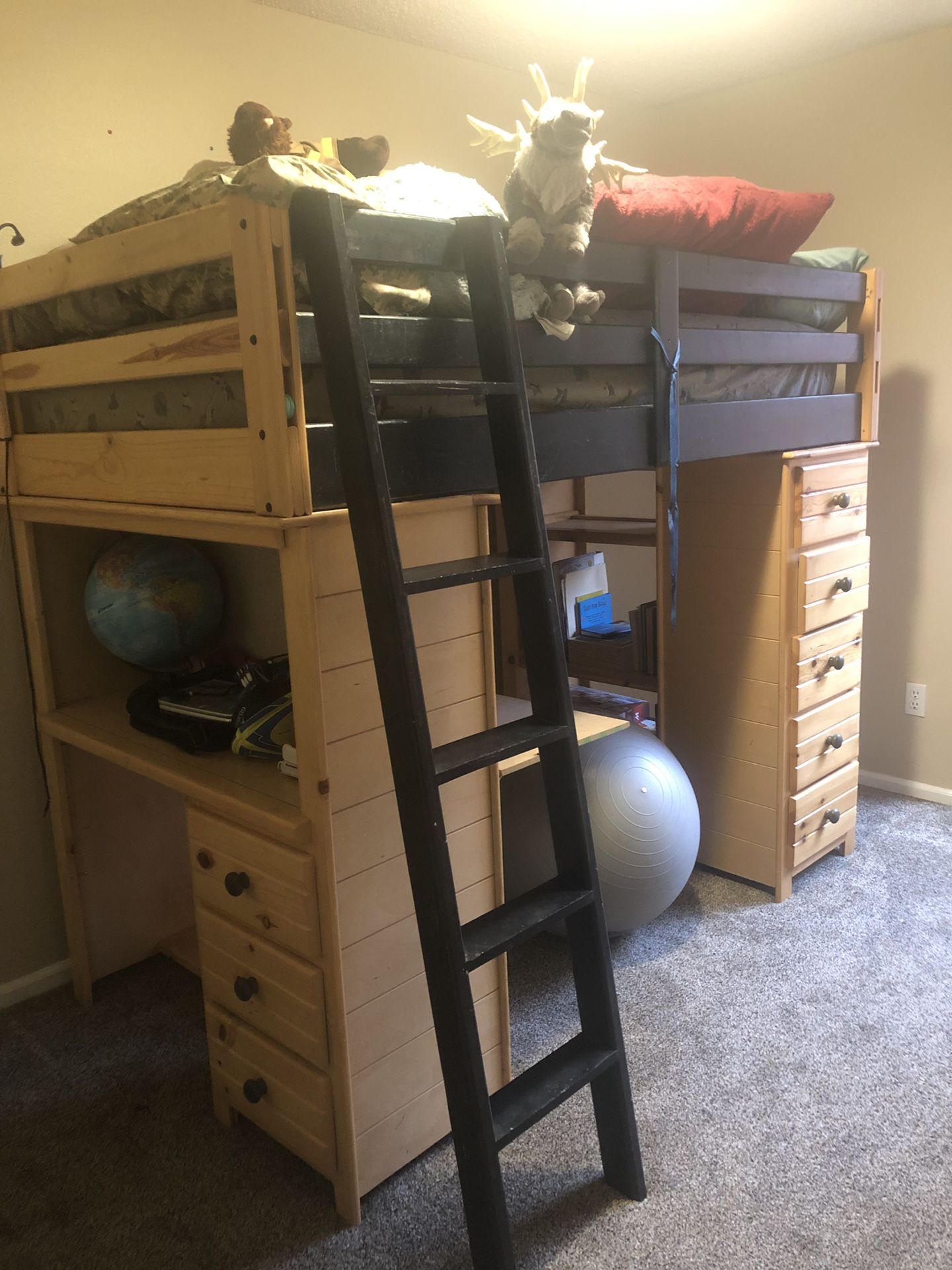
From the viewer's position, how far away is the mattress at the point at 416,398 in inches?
57.3

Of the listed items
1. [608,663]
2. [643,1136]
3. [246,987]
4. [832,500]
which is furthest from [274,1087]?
[832,500]

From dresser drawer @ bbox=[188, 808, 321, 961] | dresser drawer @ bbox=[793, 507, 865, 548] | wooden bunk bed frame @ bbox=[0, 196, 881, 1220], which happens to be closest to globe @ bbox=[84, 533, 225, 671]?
wooden bunk bed frame @ bbox=[0, 196, 881, 1220]

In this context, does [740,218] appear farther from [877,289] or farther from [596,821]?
[596,821]

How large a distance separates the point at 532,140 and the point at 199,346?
2.11 ft

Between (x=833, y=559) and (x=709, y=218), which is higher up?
(x=709, y=218)

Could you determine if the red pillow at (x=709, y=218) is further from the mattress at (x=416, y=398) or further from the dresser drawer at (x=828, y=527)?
the dresser drawer at (x=828, y=527)

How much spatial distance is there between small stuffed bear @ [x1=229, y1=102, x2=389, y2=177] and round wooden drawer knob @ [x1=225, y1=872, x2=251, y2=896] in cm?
119

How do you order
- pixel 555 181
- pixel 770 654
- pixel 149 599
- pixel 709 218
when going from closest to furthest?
1. pixel 555 181
2. pixel 709 218
3. pixel 149 599
4. pixel 770 654

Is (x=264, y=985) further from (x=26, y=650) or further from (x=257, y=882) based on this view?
(x=26, y=650)

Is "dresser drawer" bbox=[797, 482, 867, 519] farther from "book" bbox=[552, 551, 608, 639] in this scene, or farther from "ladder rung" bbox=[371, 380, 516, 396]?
"ladder rung" bbox=[371, 380, 516, 396]

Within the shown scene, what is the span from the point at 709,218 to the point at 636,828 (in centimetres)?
129

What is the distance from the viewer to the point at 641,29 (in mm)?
2635

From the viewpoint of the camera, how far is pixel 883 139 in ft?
9.52

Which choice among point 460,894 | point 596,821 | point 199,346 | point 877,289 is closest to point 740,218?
point 877,289
